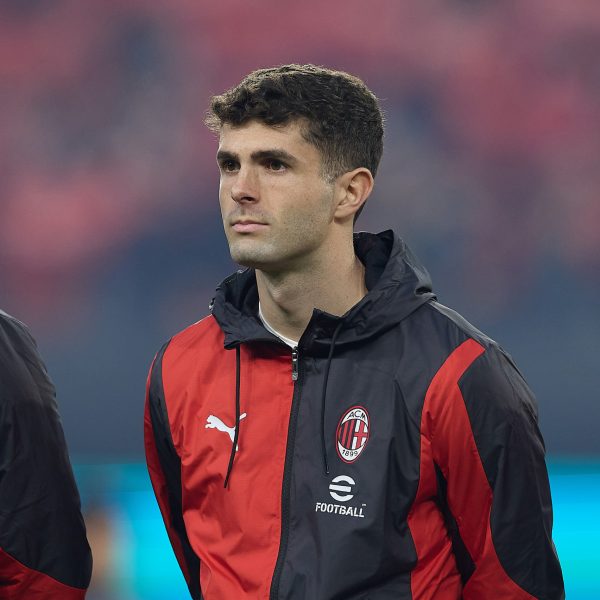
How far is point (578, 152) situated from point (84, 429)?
9.94ft

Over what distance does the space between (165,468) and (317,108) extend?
0.75 m

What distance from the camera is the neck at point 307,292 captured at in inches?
84.4

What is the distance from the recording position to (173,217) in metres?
6.52

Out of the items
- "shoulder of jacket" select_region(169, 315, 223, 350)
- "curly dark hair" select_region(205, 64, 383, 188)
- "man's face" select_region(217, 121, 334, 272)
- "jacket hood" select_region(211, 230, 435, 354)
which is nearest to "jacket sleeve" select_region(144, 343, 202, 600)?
"shoulder of jacket" select_region(169, 315, 223, 350)

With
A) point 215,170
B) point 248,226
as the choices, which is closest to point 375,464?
point 248,226

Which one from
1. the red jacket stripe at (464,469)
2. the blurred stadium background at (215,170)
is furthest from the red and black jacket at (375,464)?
the blurred stadium background at (215,170)

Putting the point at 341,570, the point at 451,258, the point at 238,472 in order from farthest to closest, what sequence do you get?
the point at 451,258 < the point at 238,472 < the point at 341,570

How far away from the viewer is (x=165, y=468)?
7.63 ft

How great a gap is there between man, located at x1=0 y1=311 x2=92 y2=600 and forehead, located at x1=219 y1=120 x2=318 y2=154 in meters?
0.51

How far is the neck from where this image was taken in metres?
2.14

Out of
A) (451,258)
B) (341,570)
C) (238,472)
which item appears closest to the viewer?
(341,570)

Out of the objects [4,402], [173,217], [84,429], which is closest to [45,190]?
[173,217]

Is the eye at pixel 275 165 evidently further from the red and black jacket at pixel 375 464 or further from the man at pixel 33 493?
the man at pixel 33 493

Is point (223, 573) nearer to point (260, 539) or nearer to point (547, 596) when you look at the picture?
point (260, 539)
